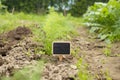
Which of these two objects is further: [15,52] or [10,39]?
[10,39]

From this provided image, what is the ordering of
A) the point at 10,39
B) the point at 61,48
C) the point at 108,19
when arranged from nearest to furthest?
the point at 61,48
the point at 10,39
the point at 108,19

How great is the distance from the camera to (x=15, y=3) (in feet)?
75.2

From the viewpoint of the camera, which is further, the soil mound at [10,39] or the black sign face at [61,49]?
the soil mound at [10,39]

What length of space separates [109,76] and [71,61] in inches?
28.2

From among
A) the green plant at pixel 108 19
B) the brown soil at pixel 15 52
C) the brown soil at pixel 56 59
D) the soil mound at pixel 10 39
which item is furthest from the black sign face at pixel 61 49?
the green plant at pixel 108 19

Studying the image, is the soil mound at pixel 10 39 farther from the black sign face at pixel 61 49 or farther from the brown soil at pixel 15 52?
the black sign face at pixel 61 49

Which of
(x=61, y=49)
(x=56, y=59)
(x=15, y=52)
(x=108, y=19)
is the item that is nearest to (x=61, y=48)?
(x=61, y=49)

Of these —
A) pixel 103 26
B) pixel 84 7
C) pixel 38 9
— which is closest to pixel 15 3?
pixel 38 9

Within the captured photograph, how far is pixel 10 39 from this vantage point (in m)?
6.07

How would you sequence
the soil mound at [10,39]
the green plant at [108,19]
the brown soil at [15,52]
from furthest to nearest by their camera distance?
the green plant at [108,19] → the soil mound at [10,39] → the brown soil at [15,52]

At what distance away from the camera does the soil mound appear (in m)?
5.17

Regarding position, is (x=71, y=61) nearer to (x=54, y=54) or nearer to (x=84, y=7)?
(x=54, y=54)

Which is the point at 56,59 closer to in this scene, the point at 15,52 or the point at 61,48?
the point at 61,48

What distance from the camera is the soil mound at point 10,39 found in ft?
17.0
